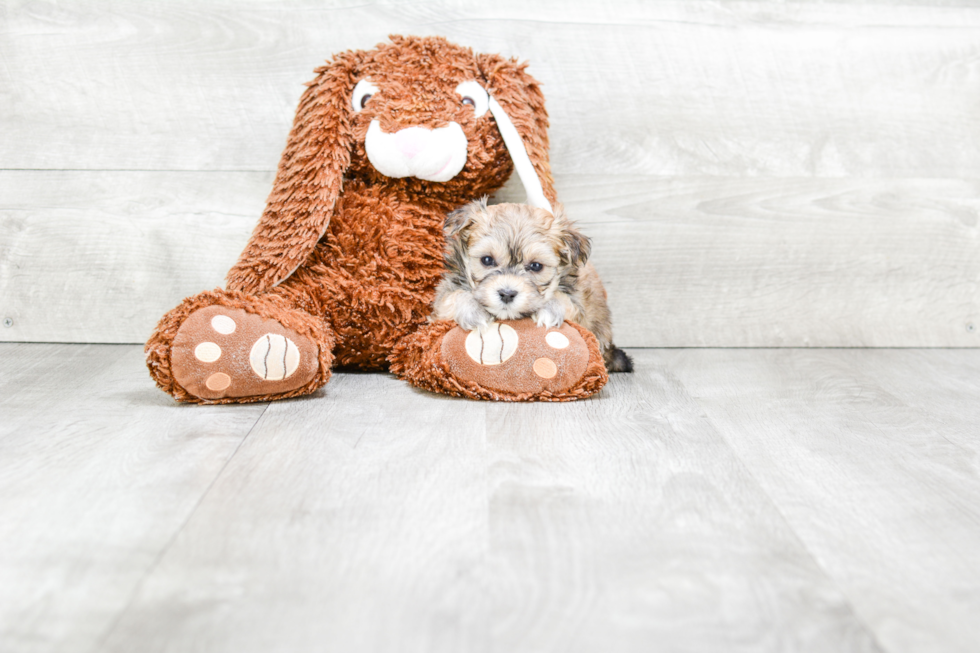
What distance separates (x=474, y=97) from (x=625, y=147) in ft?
1.94

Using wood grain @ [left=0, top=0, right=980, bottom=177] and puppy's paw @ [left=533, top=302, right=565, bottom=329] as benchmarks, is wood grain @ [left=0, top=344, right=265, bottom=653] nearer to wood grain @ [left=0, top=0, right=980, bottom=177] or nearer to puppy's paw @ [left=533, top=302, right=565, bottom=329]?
puppy's paw @ [left=533, top=302, right=565, bottom=329]

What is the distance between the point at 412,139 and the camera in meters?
2.00

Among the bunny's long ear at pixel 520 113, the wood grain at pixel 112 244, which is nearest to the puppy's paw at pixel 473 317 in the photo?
the bunny's long ear at pixel 520 113

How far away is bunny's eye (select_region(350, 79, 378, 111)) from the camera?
2.09 m

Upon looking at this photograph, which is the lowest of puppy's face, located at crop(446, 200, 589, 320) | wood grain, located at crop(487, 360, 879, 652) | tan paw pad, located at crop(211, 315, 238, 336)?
wood grain, located at crop(487, 360, 879, 652)

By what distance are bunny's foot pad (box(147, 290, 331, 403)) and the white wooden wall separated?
0.75 metres

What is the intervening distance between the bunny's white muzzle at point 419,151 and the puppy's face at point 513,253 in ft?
0.54

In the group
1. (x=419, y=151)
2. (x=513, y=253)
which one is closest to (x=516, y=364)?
(x=513, y=253)

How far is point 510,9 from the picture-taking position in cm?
240

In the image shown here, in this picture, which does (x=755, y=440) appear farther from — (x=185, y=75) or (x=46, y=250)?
(x=46, y=250)

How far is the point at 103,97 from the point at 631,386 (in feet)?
5.75

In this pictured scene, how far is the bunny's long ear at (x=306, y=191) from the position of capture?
79.7 inches

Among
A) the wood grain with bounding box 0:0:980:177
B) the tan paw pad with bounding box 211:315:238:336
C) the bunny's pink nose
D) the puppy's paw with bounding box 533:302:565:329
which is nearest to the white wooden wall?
the wood grain with bounding box 0:0:980:177

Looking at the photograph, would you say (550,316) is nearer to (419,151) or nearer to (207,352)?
(419,151)
